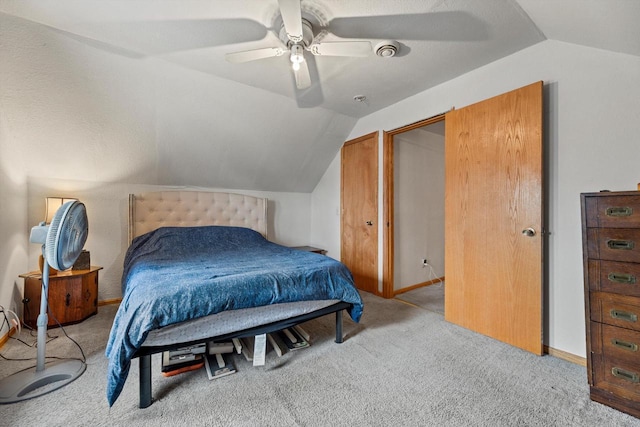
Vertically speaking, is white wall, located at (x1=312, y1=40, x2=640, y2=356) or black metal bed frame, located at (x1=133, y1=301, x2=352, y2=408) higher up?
white wall, located at (x1=312, y1=40, x2=640, y2=356)

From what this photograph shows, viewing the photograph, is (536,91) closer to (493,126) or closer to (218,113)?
(493,126)

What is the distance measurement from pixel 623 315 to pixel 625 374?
0.32 meters

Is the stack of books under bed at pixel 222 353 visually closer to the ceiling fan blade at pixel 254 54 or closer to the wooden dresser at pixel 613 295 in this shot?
the wooden dresser at pixel 613 295

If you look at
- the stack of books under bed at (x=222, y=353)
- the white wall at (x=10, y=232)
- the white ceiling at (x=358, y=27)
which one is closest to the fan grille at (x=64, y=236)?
the stack of books under bed at (x=222, y=353)

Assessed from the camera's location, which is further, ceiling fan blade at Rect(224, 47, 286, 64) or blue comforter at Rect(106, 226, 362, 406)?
ceiling fan blade at Rect(224, 47, 286, 64)

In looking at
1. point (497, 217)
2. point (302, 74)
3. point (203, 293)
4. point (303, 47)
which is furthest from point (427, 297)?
point (303, 47)

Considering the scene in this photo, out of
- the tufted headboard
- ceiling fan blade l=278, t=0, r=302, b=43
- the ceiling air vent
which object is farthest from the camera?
the tufted headboard

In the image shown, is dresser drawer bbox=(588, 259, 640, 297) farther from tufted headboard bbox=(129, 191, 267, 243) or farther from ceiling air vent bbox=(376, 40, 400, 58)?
tufted headboard bbox=(129, 191, 267, 243)

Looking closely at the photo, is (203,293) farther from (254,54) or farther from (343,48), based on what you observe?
(343,48)

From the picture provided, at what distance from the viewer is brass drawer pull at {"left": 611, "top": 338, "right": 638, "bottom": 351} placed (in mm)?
1460

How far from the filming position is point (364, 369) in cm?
192

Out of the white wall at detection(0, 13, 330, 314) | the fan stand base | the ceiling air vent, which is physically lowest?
the fan stand base

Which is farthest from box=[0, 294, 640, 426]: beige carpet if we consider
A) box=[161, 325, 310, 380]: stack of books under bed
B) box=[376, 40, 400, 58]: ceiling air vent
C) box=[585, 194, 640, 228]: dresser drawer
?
box=[376, 40, 400, 58]: ceiling air vent

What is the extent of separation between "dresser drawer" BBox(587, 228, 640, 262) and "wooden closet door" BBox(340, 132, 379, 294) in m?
2.17
